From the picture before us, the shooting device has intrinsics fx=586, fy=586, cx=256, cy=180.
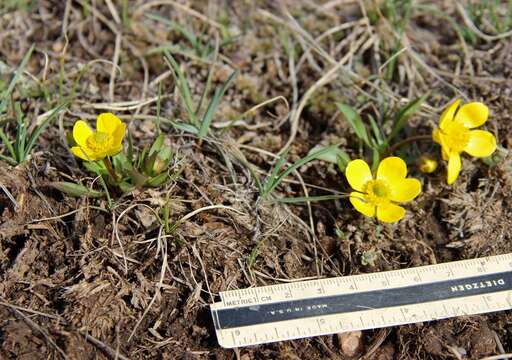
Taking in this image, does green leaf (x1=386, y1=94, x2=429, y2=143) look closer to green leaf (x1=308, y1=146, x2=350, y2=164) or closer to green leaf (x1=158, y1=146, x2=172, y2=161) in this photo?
green leaf (x1=308, y1=146, x2=350, y2=164)

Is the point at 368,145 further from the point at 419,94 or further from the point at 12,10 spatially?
the point at 12,10

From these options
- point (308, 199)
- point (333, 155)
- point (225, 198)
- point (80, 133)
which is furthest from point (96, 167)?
point (333, 155)

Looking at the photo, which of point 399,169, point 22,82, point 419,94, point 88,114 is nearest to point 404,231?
point 399,169

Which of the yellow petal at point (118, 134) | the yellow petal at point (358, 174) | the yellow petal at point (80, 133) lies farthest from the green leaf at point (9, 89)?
the yellow petal at point (358, 174)

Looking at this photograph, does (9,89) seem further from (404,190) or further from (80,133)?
(404,190)

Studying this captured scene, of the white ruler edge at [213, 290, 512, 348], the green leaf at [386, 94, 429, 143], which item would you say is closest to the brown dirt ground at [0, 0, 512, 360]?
the white ruler edge at [213, 290, 512, 348]

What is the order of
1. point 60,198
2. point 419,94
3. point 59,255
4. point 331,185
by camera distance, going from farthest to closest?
point 419,94, point 331,185, point 60,198, point 59,255

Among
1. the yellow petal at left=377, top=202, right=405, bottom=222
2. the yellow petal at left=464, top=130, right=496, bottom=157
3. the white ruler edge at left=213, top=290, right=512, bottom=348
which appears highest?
the yellow petal at left=464, top=130, right=496, bottom=157
